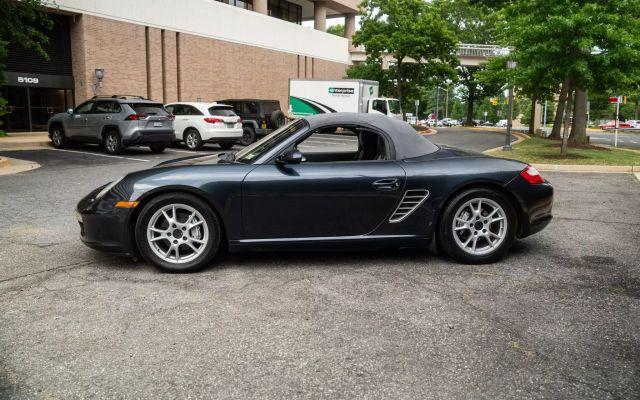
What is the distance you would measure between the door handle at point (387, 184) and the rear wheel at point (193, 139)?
48.5 feet

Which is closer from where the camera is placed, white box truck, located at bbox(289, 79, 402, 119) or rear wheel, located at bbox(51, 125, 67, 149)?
rear wheel, located at bbox(51, 125, 67, 149)

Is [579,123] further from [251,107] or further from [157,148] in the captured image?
[157,148]

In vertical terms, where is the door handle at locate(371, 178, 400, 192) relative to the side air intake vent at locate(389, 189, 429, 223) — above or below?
above

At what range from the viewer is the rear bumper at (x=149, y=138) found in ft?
52.3

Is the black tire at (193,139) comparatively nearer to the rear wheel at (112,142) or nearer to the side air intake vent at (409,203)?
the rear wheel at (112,142)

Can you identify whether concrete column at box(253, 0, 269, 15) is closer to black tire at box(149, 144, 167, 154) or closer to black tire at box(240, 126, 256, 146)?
black tire at box(240, 126, 256, 146)

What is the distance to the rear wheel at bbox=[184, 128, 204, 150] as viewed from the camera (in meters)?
18.7

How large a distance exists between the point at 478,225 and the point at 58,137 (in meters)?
16.8

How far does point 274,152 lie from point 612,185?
884 cm

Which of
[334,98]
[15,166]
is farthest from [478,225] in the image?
[334,98]

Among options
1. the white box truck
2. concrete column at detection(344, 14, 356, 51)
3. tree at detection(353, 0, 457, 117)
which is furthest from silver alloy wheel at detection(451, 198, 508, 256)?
concrete column at detection(344, 14, 356, 51)

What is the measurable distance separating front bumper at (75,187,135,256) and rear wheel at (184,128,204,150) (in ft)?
46.7

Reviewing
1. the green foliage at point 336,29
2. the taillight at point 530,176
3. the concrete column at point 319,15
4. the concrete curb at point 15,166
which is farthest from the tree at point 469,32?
the taillight at point 530,176

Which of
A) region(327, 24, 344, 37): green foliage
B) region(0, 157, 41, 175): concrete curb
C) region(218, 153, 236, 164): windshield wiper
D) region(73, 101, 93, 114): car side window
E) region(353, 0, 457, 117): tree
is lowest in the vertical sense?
region(0, 157, 41, 175): concrete curb
